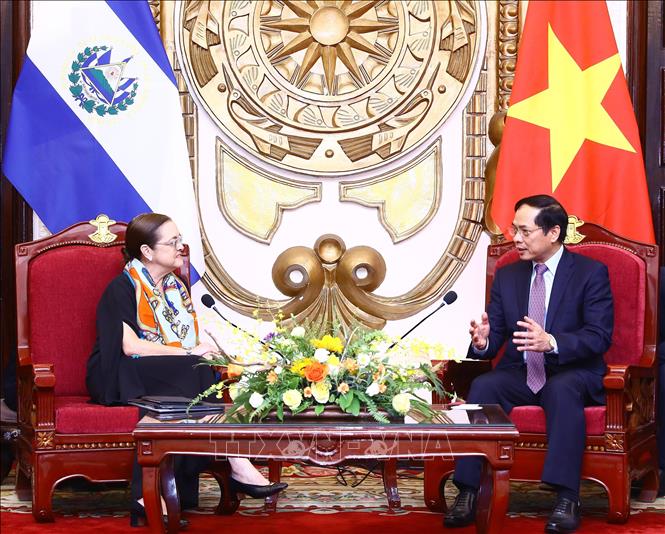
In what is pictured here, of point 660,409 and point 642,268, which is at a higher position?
point 642,268

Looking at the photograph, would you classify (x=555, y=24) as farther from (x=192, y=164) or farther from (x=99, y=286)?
(x=99, y=286)

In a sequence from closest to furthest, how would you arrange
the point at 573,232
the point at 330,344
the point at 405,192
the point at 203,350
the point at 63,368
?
the point at 330,344 < the point at 203,350 < the point at 63,368 < the point at 573,232 < the point at 405,192

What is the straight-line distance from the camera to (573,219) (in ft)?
14.4

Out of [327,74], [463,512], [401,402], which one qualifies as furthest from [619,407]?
[327,74]

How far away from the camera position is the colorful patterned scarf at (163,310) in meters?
4.07

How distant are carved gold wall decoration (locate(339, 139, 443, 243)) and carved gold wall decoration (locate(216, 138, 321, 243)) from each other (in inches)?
8.6

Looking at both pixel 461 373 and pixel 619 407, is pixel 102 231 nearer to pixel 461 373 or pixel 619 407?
pixel 461 373

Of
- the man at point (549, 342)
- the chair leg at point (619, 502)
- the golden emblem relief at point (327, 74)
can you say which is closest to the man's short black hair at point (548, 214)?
the man at point (549, 342)

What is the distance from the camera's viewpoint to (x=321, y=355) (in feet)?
10.2

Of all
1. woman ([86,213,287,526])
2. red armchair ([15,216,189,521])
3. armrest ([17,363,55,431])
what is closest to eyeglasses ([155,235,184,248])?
woman ([86,213,287,526])

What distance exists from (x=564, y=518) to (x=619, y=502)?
0.27 m

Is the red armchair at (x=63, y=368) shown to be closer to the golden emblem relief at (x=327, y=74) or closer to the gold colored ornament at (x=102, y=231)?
the gold colored ornament at (x=102, y=231)

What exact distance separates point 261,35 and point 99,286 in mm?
1657

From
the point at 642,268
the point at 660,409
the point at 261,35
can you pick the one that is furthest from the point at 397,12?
the point at 660,409
